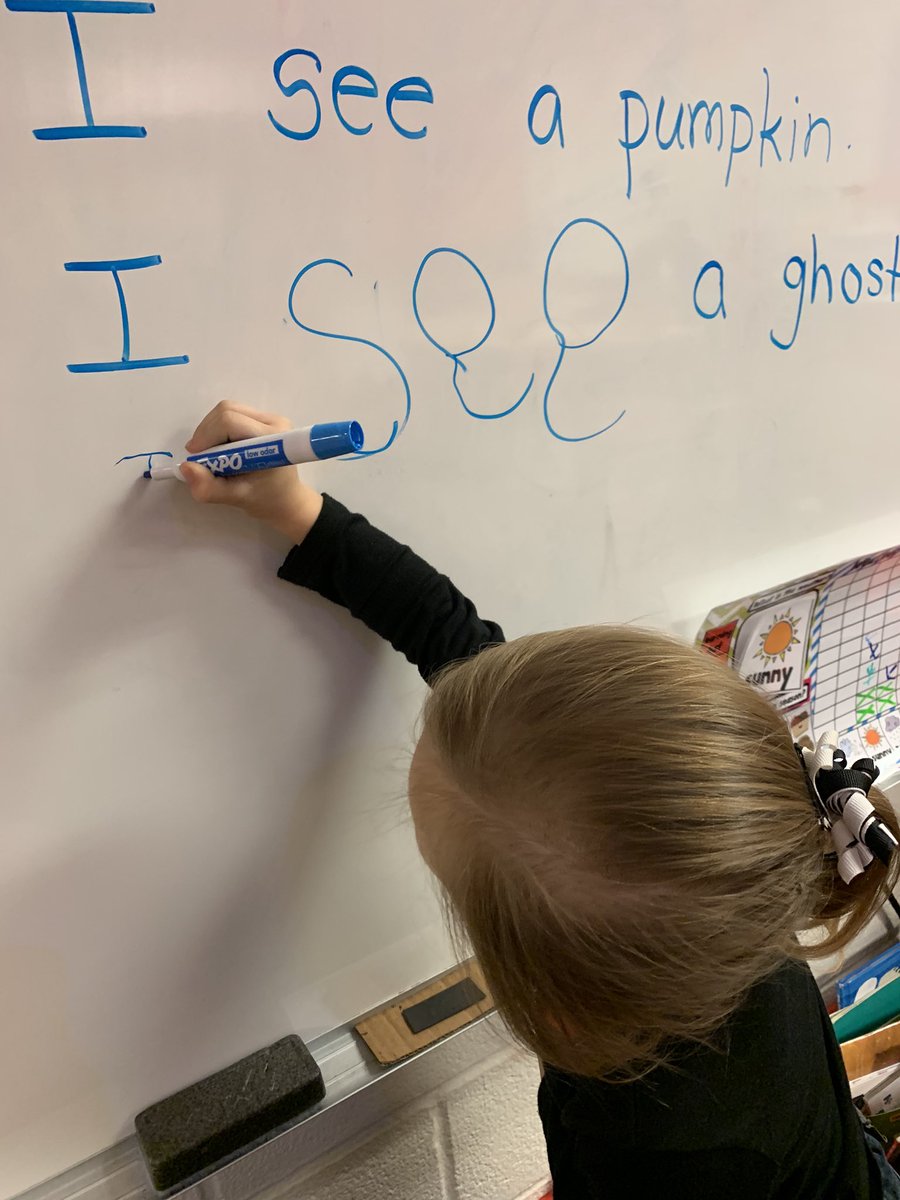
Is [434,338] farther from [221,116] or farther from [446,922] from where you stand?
[446,922]

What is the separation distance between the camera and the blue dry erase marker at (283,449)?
33cm

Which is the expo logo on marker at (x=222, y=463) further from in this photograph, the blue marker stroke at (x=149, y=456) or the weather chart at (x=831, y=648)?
the weather chart at (x=831, y=648)

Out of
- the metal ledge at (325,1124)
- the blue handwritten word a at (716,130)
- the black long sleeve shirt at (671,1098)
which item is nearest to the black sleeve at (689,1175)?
the black long sleeve shirt at (671,1098)

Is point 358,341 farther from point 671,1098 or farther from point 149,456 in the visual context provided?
point 671,1098

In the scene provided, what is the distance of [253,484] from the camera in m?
0.38

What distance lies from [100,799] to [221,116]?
0.97ft

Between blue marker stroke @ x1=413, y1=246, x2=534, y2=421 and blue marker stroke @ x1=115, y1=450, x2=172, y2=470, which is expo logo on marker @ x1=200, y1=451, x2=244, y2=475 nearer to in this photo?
blue marker stroke @ x1=115, y1=450, x2=172, y2=470

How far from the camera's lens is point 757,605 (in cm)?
63

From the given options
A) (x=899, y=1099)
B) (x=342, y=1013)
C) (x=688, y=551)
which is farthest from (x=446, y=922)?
(x=899, y=1099)

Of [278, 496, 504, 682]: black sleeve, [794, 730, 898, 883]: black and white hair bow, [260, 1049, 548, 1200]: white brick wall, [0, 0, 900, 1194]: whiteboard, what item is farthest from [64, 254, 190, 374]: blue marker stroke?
[260, 1049, 548, 1200]: white brick wall

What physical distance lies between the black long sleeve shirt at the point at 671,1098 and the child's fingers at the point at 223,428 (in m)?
0.06

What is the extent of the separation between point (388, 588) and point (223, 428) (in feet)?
0.38

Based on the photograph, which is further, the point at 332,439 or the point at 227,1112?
the point at 227,1112

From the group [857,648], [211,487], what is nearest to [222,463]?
[211,487]
